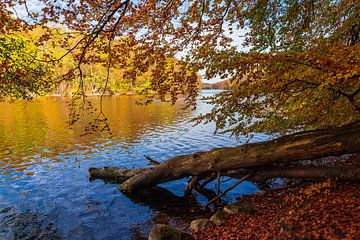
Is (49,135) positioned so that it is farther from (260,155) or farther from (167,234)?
(260,155)

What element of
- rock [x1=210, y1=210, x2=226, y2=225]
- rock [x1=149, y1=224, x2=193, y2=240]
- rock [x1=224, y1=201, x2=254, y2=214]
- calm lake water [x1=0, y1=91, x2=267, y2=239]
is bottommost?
calm lake water [x1=0, y1=91, x2=267, y2=239]

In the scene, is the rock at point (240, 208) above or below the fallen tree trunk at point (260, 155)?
below

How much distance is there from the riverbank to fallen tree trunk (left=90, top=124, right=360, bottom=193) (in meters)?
1.19

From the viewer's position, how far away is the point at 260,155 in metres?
9.23

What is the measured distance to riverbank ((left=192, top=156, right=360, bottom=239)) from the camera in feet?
18.4

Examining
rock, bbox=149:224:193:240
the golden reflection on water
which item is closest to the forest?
rock, bbox=149:224:193:240

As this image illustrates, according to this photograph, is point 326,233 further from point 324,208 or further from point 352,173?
point 352,173

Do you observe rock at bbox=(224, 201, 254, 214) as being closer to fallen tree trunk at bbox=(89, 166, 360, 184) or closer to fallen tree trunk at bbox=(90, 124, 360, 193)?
fallen tree trunk at bbox=(90, 124, 360, 193)

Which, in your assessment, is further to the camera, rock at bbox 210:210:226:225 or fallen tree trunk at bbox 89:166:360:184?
fallen tree trunk at bbox 89:166:360:184

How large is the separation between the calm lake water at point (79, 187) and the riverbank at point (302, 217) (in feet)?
8.08

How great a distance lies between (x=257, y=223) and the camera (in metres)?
7.25

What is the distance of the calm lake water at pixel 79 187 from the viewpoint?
902 centimetres

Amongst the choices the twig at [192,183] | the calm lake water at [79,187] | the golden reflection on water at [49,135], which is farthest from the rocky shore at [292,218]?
the golden reflection on water at [49,135]

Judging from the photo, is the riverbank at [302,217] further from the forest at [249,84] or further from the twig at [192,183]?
the twig at [192,183]
